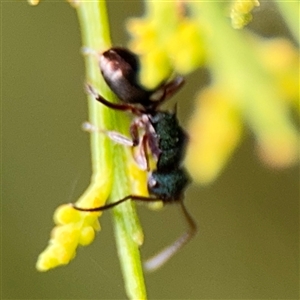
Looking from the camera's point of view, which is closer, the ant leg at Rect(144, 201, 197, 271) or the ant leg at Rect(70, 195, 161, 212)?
the ant leg at Rect(70, 195, 161, 212)

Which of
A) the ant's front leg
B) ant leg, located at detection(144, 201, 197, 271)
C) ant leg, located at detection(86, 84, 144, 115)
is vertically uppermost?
ant leg, located at detection(86, 84, 144, 115)

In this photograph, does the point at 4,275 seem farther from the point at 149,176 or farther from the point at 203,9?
the point at 203,9

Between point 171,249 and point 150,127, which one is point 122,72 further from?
point 171,249

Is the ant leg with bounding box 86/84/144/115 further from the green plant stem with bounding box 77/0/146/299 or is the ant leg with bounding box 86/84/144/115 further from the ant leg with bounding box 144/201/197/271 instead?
the ant leg with bounding box 144/201/197/271

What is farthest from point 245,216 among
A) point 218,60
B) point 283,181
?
point 218,60

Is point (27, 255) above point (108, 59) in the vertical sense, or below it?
below

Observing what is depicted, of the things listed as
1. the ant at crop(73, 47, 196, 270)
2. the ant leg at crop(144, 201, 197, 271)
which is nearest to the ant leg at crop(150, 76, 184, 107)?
the ant at crop(73, 47, 196, 270)

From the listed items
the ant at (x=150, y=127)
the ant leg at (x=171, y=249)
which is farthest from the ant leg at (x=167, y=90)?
the ant leg at (x=171, y=249)
